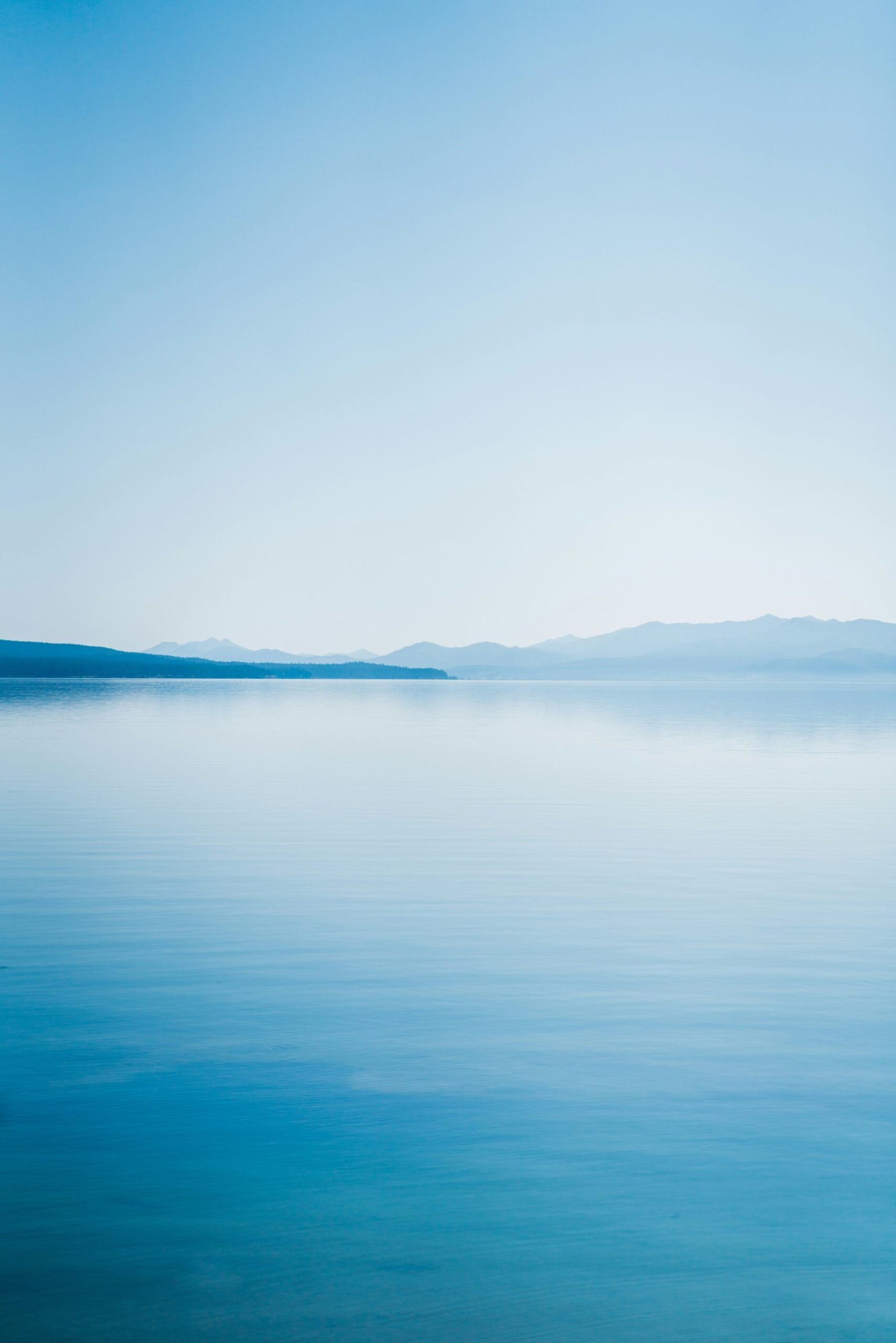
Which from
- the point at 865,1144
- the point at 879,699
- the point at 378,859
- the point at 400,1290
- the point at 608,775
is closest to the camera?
the point at 400,1290

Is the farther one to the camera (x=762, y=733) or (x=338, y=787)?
(x=762, y=733)

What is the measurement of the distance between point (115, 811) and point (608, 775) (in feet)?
43.1

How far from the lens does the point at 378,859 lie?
17.2 metres

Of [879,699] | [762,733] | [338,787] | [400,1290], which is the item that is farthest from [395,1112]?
[879,699]

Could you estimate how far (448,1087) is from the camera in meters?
7.47

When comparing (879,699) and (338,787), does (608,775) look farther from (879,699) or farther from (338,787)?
(879,699)

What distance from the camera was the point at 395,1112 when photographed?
702 centimetres

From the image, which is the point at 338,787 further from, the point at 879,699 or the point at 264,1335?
the point at 879,699

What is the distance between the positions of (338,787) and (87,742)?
1635cm

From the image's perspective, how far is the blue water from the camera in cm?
510

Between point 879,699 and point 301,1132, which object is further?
point 879,699

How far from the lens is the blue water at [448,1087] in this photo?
A: 16.7 feet

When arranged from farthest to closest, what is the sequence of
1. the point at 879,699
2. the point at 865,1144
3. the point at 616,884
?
the point at 879,699 → the point at 616,884 → the point at 865,1144

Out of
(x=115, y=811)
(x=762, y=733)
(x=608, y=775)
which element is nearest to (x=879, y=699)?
(x=762, y=733)
